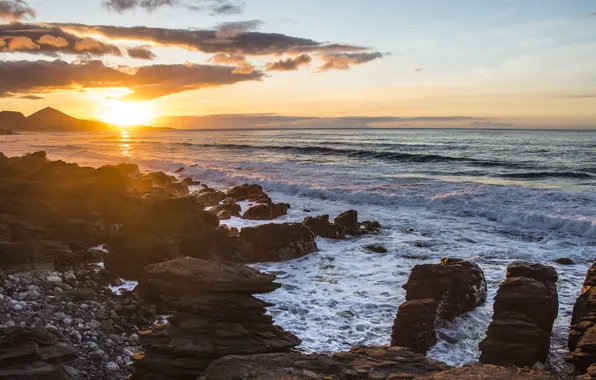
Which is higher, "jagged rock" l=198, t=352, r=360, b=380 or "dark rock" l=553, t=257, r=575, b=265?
"jagged rock" l=198, t=352, r=360, b=380

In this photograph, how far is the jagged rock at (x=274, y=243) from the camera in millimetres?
14445

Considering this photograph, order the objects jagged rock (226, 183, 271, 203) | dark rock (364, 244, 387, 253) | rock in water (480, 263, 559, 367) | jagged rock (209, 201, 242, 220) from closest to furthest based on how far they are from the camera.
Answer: rock in water (480, 263, 559, 367), dark rock (364, 244, 387, 253), jagged rock (209, 201, 242, 220), jagged rock (226, 183, 271, 203)

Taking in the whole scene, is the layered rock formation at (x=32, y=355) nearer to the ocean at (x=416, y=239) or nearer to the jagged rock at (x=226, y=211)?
the ocean at (x=416, y=239)

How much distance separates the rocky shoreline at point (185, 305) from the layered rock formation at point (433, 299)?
Answer: 0.09ft

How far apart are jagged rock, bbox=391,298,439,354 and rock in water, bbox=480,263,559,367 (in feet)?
3.38

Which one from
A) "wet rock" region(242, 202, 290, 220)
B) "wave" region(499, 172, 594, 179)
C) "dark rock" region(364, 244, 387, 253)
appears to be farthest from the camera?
"wave" region(499, 172, 594, 179)

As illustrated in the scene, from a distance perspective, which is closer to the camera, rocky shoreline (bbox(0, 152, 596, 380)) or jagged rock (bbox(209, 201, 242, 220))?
rocky shoreline (bbox(0, 152, 596, 380))

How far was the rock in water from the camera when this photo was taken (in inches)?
317

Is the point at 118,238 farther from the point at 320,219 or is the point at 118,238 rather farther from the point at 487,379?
the point at 487,379

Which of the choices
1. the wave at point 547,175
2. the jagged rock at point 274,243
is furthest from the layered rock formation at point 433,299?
the wave at point 547,175

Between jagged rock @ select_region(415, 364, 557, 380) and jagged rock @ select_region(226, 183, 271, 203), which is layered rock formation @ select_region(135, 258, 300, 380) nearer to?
jagged rock @ select_region(415, 364, 557, 380)

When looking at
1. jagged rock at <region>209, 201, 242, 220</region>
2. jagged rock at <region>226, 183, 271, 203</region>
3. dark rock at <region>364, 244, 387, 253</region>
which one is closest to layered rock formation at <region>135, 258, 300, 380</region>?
dark rock at <region>364, 244, 387, 253</region>

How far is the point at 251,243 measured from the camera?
1477cm

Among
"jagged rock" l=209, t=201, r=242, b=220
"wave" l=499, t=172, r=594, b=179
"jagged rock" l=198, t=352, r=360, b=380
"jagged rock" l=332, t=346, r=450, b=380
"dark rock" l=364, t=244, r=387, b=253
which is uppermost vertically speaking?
"wave" l=499, t=172, r=594, b=179
